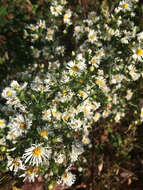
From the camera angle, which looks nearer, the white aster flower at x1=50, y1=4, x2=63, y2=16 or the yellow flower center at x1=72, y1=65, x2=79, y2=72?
the yellow flower center at x1=72, y1=65, x2=79, y2=72

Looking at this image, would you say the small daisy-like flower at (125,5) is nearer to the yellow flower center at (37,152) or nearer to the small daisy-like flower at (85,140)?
the small daisy-like flower at (85,140)

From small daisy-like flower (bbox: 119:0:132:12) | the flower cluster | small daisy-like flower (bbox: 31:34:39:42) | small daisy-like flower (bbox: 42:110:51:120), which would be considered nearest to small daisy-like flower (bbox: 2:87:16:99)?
the flower cluster

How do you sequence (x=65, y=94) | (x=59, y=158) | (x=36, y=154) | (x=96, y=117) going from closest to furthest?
(x=36, y=154), (x=59, y=158), (x=65, y=94), (x=96, y=117)

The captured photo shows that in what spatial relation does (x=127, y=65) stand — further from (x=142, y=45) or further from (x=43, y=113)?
(x=43, y=113)

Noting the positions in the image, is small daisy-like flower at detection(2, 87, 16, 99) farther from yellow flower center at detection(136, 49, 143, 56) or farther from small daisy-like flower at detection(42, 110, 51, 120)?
yellow flower center at detection(136, 49, 143, 56)

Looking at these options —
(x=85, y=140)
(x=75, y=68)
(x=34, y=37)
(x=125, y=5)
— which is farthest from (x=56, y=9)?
(x=85, y=140)

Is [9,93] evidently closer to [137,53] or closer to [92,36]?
[92,36]

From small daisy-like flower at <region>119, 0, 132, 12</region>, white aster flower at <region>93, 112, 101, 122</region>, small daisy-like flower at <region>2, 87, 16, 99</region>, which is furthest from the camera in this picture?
white aster flower at <region>93, 112, 101, 122</region>

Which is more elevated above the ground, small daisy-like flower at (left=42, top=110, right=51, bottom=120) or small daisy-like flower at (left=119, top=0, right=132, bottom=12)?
small daisy-like flower at (left=119, top=0, right=132, bottom=12)

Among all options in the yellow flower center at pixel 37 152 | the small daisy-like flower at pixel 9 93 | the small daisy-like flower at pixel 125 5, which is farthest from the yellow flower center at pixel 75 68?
the small daisy-like flower at pixel 125 5
